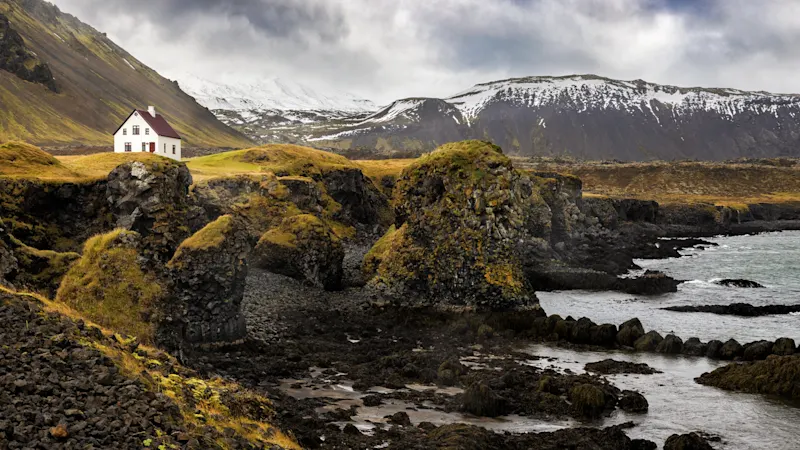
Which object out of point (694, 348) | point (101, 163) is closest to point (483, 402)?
point (694, 348)

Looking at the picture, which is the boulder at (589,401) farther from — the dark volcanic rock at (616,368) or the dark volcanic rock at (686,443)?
the dark volcanic rock at (616,368)

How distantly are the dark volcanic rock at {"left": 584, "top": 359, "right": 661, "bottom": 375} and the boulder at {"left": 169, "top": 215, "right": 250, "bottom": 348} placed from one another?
19.4 metres

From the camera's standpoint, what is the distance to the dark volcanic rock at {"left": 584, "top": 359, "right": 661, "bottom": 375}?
33825 mm

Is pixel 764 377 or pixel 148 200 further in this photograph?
pixel 148 200

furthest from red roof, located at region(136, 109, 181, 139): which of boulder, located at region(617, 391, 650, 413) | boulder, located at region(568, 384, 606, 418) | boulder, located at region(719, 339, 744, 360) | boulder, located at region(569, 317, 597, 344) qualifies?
boulder, located at region(617, 391, 650, 413)

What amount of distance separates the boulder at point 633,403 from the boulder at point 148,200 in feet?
93.1

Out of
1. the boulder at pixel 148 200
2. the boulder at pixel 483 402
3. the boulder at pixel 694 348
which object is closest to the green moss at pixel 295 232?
the boulder at pixel 148 200

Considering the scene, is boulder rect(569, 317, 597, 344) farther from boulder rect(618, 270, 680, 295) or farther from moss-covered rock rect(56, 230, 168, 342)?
moss-covered rock rect(56, 230, 168, 342)

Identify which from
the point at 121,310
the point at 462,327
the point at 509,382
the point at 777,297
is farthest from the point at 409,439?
the point at 777,297

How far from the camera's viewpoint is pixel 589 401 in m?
26.5

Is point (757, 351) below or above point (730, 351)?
above

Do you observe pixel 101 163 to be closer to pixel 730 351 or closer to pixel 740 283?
pixel 730 351

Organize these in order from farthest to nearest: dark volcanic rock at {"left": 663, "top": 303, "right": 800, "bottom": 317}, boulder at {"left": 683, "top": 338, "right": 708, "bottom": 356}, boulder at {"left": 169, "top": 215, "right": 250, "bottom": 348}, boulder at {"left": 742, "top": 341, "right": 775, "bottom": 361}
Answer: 1. dark volcanic rock at {"left": 663, "top": 303, "right": 800, "bottom": 317}
2. boulder at {"left": 683, "top": 338, "right": 708, "bottom": 356}
3. boulder at {"left": 742, "top": 341, "right": 775, "bottom": 361}
4. boulder at {"left": 169, "top": 215, "right": 250, "bottom": 348}

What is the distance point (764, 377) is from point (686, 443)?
11432 mm
